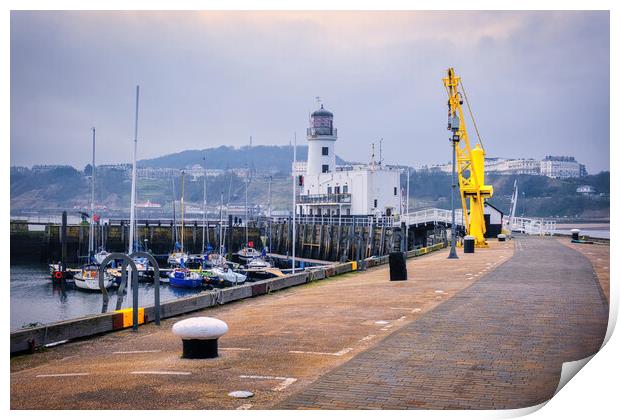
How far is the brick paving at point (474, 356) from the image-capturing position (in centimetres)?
870

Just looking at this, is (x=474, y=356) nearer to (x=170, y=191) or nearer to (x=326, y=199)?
(x=326, y=199)

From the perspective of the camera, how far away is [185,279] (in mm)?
56156

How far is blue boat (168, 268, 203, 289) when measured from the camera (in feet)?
184

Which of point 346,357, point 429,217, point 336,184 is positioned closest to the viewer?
point 346,357

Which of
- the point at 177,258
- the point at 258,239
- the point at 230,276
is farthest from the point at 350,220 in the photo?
the point at 230,276

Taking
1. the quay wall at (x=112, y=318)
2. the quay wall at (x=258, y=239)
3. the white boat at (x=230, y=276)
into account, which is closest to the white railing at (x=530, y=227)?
the quay wall at (x=258, y=239)

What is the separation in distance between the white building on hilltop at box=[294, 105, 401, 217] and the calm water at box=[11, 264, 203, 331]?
27.7m

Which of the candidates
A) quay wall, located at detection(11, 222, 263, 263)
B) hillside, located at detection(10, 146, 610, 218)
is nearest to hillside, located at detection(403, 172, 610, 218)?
hillside, located at detection(10, 146, 610, 218)

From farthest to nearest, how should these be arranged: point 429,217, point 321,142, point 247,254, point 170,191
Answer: point 170,191 < point 321,142 < point 247,254 < point 429,217

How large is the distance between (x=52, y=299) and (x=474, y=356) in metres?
44.6

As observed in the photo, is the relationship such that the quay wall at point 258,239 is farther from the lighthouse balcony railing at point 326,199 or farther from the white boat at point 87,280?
the white boat at point 87,280

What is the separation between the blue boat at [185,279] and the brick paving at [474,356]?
130 feet

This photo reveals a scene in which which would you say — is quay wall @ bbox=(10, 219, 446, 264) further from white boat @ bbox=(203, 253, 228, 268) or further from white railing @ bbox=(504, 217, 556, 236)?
white railing @ bbox=(504, 217, 556, 236)
